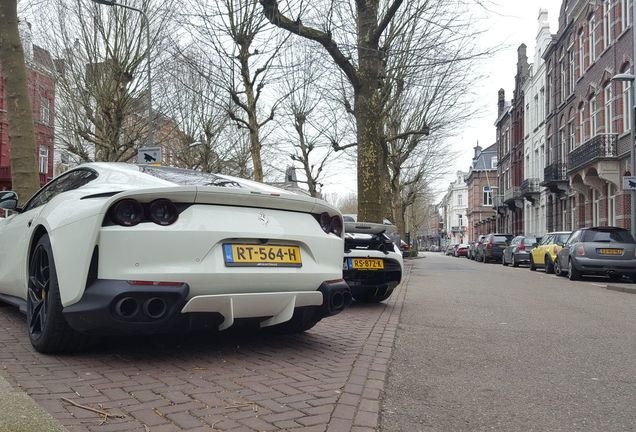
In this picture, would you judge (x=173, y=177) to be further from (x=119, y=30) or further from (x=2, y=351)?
(x=119, y=30)

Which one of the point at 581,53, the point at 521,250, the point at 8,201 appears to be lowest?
the point at 521,250

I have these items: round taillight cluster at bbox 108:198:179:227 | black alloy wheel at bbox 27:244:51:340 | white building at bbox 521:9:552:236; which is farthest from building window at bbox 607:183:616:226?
black alloy wheel at bbox 27:244:51:340

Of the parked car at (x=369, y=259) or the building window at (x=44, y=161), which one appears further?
the building window at (x=44, y=161)

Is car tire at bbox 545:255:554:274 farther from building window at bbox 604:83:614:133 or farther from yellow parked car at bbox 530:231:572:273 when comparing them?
building window at bbox 604:83:614:133

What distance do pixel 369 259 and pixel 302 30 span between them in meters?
5.95

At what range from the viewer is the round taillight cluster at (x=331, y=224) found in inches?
181

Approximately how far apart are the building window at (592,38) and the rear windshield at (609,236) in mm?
17191

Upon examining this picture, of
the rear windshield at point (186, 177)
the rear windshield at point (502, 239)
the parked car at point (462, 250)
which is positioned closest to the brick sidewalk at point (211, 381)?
the rear windshield at point (186, 177)

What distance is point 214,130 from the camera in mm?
32844

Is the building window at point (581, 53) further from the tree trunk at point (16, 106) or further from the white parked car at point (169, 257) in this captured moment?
the white parked car at point (169, 257)

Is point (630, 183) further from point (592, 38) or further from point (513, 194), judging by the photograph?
point (513, 194)

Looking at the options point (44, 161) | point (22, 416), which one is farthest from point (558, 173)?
point (22, 416)

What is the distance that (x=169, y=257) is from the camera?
3.63 m

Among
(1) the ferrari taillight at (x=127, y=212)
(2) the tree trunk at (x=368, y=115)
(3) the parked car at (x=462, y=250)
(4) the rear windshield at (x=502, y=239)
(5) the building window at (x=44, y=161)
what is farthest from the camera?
(3) the parked car at (x=462, y=250)
